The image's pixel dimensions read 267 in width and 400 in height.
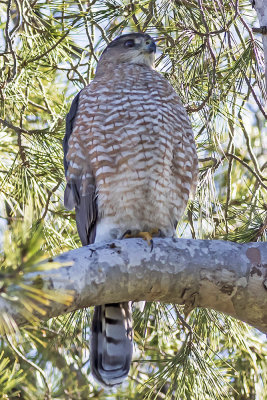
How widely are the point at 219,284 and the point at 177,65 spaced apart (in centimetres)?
151

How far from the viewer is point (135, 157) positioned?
3584 millimetres

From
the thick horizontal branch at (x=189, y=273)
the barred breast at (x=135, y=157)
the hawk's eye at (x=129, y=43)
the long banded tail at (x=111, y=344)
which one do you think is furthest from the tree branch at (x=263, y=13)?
the long banded tail at (x=111, y=344)

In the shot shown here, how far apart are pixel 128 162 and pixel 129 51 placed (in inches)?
39.9

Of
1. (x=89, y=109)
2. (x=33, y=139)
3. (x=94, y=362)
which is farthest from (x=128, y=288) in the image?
(x=33, y=139)

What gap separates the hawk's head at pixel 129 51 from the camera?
423 cm

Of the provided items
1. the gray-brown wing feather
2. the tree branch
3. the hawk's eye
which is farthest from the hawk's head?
the tree branch

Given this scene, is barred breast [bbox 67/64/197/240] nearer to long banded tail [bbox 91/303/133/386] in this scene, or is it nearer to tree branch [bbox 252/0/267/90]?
long banded tail [bbox 91/303/133/386]

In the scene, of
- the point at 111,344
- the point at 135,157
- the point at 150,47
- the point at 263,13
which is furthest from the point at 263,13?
the point at 111,344

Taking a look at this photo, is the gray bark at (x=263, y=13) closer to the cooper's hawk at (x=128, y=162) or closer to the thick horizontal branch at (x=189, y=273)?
the cooper's hawk at (x=128, y=162)

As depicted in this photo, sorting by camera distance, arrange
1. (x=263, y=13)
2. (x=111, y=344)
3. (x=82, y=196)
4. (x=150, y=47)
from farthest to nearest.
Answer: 1. (x=150, y=47)
2. (x=82, y=196)
3. (x=111, y=344)
4. (x=263, y=13)

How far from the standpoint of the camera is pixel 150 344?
15.8 ft

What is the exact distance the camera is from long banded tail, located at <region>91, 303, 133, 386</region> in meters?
3.16

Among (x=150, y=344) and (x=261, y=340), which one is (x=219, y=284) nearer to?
(x=261, y=340)

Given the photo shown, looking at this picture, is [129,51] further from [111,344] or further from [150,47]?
[111,344]
